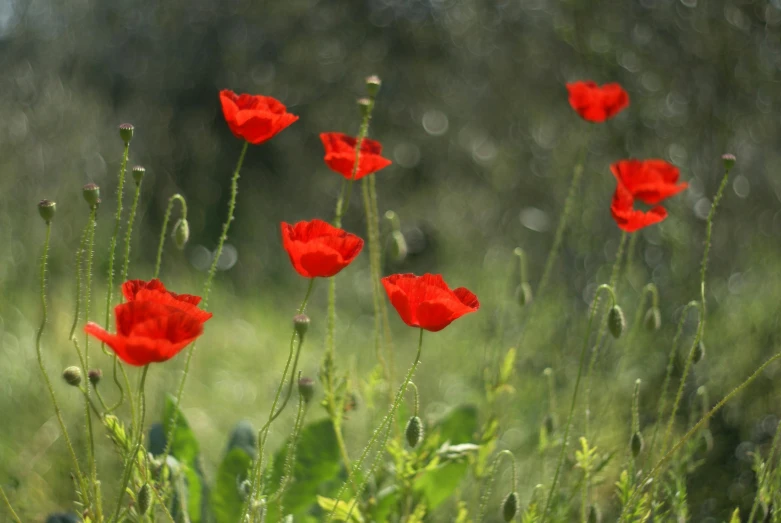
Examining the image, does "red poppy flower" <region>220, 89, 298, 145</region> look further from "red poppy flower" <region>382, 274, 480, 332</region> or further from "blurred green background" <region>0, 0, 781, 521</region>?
"blurred green background" <region>0, 0, 781, 521</region>

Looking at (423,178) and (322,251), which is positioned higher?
(322,251)

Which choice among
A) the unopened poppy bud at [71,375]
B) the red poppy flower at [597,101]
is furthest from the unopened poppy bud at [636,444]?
the unopened poppy bud at [71,375]

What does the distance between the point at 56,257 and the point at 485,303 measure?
A: 6.54 feet

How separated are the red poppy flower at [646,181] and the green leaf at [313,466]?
807mm

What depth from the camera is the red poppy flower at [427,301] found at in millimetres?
1172

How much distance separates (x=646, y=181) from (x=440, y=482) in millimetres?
810

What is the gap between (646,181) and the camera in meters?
1.74

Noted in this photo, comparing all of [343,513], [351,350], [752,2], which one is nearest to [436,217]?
[351,350]

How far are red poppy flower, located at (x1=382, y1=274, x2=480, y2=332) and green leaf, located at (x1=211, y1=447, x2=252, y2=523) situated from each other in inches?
28.0

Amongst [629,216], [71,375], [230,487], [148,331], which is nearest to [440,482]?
[230,487]

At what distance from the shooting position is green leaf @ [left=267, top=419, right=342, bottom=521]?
1.79 m

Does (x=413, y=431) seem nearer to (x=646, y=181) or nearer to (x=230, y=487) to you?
(x=230, y=487)

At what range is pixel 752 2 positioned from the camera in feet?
12.2

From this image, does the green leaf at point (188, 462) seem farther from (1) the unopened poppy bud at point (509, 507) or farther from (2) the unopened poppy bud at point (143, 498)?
(1) the unopened poppy bud at point (509, 507)
